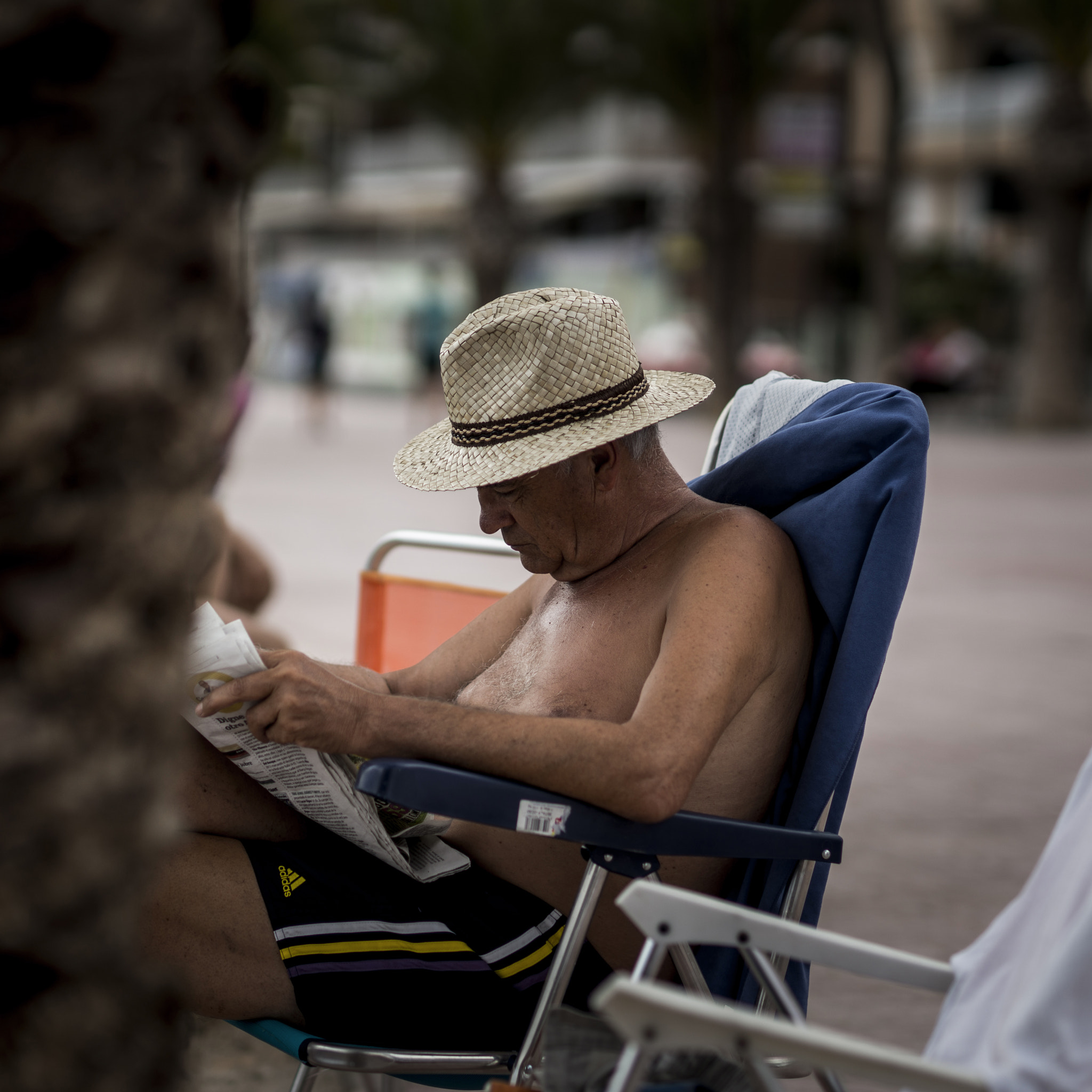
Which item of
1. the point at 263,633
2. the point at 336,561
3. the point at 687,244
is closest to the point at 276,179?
the point at 687,244

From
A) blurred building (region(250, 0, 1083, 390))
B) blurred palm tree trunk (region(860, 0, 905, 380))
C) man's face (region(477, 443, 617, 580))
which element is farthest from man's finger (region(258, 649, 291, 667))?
blurred building (region(250, 0, 1083, 390))

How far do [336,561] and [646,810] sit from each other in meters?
7.31

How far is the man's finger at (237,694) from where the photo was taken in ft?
6.59

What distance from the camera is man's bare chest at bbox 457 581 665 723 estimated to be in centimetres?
221

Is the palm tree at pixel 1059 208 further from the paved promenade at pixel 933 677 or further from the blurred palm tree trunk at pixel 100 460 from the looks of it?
the blurred palm tree trunk at pixel 100 460

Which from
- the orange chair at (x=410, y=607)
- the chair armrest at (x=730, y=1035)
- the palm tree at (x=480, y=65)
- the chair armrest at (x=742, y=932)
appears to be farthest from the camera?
the palm tree at (x=480, y=65)

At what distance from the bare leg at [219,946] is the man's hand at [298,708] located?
0.82ft

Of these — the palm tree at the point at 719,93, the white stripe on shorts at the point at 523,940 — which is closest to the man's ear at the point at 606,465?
the white stripe on shorts at the point at 523,940

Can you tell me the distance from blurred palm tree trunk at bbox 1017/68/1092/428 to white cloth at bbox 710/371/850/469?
674 inches

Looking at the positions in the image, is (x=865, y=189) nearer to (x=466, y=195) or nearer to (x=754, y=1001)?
(x=466, y=195)

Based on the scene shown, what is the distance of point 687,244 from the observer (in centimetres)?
3067

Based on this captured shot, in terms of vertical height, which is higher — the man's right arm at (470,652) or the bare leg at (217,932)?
the man's right arm at (470,652)

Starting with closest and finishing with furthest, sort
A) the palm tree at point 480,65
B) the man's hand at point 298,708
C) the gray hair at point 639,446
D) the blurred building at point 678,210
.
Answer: the man's hand at point 298,708 → the gray hair at point 639,446 → the palm tree at point 480,65 → the blurred building at point 678,210

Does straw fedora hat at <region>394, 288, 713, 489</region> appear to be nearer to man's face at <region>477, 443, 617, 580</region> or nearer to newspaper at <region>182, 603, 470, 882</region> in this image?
man's face at <region>477, 443, 617, 580</region>
